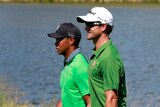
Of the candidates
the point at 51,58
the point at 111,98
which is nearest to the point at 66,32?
the point at 111,98

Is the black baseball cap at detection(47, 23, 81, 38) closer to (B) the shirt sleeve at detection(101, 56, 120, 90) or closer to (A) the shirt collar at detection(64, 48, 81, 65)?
(A) the shirt collar at detection(64, 48, 81, 65)

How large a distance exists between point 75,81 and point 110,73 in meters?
0.67

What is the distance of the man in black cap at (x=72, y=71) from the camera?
5250 mm

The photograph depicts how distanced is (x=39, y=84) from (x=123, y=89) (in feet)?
37.7

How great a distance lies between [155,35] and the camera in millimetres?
34594

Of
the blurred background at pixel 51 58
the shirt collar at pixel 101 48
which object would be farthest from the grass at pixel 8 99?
the shirt collar at pixel 101 48

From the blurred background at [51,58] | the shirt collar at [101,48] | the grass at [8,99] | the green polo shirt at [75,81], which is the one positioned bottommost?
the blurred background at [51,58]

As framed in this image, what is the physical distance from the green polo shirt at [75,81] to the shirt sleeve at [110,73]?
54cm

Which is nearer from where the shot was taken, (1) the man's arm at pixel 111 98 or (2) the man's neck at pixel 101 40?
(1) the man's arm at pixel 111 98

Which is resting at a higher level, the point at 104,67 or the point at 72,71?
the point at 104,67

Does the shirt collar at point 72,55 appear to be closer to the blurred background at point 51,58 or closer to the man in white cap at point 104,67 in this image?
the man in white cap at point 104,67

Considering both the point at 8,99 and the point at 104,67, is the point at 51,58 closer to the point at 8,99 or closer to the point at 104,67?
the point at 8,99

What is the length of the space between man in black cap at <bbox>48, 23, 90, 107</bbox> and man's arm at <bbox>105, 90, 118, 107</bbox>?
1.73 ft

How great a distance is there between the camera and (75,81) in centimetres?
526
